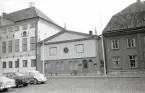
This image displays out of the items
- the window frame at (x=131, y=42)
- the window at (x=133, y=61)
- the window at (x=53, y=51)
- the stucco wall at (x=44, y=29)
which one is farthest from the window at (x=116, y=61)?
the stucco wall at (x=44, y=29)

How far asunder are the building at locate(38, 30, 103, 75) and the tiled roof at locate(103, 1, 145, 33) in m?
3.83

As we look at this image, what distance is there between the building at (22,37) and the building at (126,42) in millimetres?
15477

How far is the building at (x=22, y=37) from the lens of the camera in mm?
36938

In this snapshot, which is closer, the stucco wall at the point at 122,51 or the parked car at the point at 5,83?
the parked car at the point at 5,83

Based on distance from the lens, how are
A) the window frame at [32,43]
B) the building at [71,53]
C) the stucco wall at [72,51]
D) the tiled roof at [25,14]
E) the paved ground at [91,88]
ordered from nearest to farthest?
the paved ground at [91,88]
the building at [71,53]
the stucco wall at [72,51]
the window frame at [32,43]
the tiled roof at [25,14]

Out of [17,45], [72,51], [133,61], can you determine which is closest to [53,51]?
[72,51]

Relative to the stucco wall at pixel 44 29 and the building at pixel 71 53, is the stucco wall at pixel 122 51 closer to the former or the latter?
the building at pixel 71 53

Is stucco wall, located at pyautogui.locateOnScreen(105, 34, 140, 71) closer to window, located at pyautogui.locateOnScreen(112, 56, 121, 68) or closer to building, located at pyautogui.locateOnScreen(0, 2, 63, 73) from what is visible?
window, located at pyautogui.locateOnScreen(112, 56, 121, 68)

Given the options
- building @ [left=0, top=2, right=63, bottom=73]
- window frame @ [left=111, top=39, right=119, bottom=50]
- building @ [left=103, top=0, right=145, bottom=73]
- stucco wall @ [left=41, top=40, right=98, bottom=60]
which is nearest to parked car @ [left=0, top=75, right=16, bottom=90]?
stucco wall @ [left=41, top=40, right=98, bottom=60]

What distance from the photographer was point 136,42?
27.8 m

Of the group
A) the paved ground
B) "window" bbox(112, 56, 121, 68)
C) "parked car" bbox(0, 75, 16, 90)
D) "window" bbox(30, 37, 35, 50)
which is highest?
"window" bbox(30, 37, 35, 50)

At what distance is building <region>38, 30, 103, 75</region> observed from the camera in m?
30.3

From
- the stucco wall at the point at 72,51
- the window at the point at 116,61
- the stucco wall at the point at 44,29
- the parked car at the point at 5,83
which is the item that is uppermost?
the stucco wall at the point at 44,29

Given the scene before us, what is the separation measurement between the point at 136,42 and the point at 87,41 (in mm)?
8637
